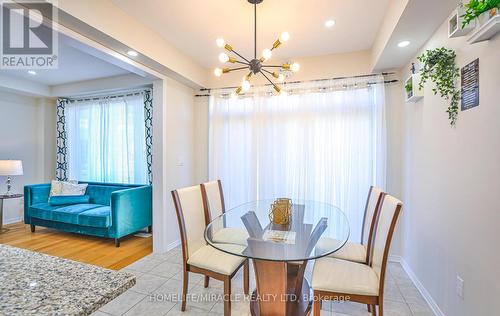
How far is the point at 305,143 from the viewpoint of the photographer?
10.7 feet

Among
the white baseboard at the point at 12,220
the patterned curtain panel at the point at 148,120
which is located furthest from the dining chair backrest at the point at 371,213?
the white baseboard at the point at 12,220

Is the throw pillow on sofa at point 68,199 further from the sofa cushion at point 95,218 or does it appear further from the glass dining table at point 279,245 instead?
the glass dining table at point 279,245

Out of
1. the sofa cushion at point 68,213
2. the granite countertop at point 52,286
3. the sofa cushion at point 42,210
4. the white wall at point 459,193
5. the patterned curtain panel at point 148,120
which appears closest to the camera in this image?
the granite countertop at point 52,286

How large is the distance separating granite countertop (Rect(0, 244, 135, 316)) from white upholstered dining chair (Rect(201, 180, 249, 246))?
1.10 meters

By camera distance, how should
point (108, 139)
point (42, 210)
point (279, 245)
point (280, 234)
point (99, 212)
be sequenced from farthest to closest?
A: point (108, 139) < point (42, 210) < point (99, 212) < point (280, 234) < point (279, 245)

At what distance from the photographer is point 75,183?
4.28 m

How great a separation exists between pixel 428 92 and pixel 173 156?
308 cm

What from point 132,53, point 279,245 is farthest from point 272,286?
point 132,53

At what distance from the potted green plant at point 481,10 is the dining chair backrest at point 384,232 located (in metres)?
1.17

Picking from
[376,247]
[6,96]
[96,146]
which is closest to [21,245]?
[96,146]

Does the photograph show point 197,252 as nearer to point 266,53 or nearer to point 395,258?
point 266,53

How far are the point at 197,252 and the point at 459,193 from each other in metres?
2.11

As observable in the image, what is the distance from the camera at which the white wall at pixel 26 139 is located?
4391mm

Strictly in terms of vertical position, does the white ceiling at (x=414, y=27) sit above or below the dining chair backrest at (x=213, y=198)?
above
